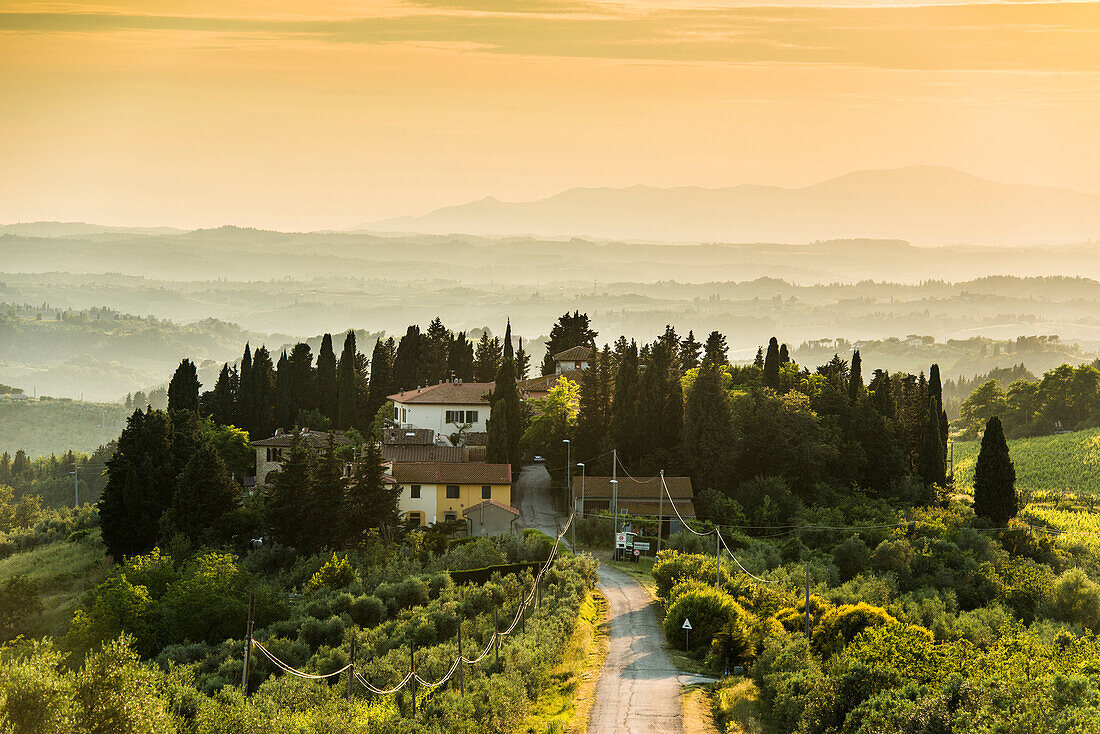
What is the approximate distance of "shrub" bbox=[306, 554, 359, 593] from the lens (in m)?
43.3

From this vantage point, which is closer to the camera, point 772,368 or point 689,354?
point 772,368

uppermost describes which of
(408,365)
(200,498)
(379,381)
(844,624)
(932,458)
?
(408,365)

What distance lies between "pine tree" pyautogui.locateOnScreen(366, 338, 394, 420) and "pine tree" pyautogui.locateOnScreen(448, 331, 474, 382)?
827cm

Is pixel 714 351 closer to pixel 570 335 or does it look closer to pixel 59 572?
pixel 570 335

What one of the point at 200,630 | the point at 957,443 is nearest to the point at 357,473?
the point at 200,630

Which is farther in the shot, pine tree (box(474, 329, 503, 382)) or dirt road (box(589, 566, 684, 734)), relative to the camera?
pine tree (box(474, 329, 503, 382))

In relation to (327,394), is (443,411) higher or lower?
lower

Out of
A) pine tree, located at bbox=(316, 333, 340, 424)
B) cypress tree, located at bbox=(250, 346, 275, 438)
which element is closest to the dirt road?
cypress tree, located at bbox=(250, 346, 275, 438)

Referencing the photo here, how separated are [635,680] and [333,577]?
662 inches

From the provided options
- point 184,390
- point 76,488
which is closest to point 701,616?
point 184,390

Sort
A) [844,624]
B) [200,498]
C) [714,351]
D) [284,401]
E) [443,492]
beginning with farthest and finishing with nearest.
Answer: [284,401] → [714,351] → [443,492] → [200,498] → [844,624]

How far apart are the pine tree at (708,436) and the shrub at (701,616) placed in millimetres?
27387

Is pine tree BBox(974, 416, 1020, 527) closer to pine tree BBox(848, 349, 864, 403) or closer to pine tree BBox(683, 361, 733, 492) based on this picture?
pine tree BBox(848, 349, 864, 403)

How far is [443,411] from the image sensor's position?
7306cm
